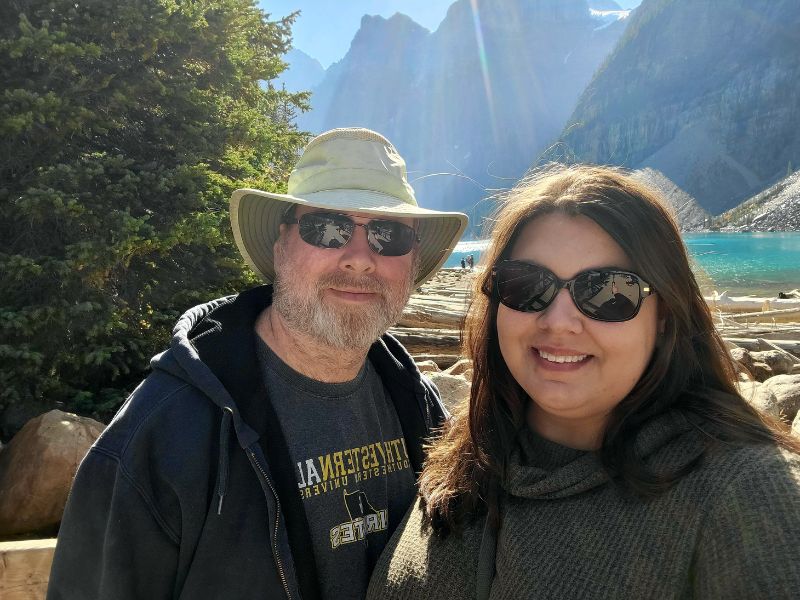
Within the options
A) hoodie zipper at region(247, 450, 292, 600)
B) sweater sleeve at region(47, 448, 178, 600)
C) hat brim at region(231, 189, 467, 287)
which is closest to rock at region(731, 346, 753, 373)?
hat brim at region(231, 189, 467, 287)

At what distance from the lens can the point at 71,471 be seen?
→ 409 centimetres

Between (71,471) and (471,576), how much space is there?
11.9 ft

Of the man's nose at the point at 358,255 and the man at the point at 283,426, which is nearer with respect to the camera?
the man at the point at 283,426

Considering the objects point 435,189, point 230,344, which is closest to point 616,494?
point 230,344

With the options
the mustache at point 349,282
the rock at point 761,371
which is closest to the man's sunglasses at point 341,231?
the mustache at point 349,282

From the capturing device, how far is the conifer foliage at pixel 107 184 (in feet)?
15.4

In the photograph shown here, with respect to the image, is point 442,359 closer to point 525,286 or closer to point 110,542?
point 525,286

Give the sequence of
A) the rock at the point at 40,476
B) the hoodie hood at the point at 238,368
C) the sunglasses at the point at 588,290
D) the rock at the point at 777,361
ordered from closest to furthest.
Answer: the sunglasses at the point at 588,290 → the hoodie hood at the point at 238,368 → the rock at the point at 40,476 → the rock at the point at 777,361

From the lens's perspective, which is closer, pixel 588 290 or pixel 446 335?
pixel 588 290

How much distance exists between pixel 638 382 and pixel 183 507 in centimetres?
142

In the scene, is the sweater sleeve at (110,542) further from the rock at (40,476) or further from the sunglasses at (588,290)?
the rock at (40,476)

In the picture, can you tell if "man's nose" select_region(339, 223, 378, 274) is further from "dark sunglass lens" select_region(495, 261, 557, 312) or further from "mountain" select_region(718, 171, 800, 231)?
"mountain" select_region(718, 171, 800, 231)

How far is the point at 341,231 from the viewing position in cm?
231

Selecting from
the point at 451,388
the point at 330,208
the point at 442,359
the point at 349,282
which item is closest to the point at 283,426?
the point at 349,282
